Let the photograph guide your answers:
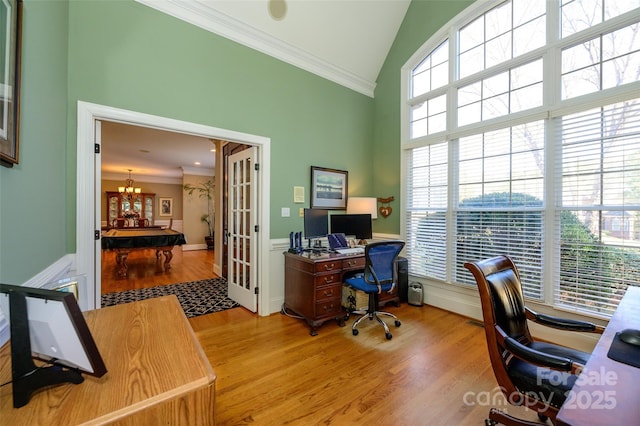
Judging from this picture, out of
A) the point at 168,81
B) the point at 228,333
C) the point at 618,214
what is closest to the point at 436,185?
the point at 618,214

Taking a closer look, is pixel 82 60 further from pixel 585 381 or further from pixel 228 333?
pixel 585 381

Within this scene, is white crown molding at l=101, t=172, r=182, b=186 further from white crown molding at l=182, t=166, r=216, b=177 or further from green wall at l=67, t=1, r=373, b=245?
green wall at l=67, t=1, r=373, b=245

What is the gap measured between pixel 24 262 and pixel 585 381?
231 cm

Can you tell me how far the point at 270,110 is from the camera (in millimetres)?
3244

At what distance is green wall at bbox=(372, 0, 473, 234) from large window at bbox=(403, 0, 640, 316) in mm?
232

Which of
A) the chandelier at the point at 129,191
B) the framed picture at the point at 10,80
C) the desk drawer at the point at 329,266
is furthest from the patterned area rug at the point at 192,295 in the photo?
the chandelier at the point at 129,191

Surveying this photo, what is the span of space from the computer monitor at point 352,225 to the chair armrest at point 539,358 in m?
2.34

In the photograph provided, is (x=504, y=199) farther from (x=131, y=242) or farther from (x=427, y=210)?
(x=131, y=242)

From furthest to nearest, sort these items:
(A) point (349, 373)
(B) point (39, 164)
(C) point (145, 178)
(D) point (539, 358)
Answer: (C) point (145, 178) < (A) point (349, 373) < (B) point (39, 164) < (D) point (539, 358)

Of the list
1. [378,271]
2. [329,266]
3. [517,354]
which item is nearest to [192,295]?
[329,266]

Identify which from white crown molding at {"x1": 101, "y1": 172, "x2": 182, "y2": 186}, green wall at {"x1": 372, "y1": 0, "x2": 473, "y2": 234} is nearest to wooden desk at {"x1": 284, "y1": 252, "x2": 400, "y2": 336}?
green wall at {"x1": 372, "y1": 0, "x2": 473, "y2": 234}

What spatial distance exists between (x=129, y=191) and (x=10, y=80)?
9285 mm

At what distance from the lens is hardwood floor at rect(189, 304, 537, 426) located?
5.50 ft

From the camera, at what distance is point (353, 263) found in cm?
311
